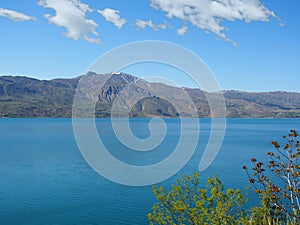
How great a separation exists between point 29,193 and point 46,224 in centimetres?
1053

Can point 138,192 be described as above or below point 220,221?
below

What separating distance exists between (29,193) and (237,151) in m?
53.5

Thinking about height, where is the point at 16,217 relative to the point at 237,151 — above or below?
below

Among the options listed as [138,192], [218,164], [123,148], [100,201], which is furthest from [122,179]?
[123,148]

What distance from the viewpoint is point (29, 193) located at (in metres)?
39.0

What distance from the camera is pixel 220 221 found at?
50.3ft

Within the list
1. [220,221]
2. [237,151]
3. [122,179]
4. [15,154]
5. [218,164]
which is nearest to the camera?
[220,221]

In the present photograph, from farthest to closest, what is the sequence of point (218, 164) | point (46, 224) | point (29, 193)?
point (218, 164) < point (29, 193) < point (46, 224)

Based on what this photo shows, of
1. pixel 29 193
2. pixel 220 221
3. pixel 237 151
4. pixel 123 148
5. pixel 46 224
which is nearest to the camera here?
pixel 220 221

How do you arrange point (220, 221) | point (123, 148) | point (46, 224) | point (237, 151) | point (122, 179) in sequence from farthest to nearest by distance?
point (123, 148) < point (237, 151) < point (122, 179) < point (46, 224) < point (220, 221)

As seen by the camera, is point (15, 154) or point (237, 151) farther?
point (237, 151)

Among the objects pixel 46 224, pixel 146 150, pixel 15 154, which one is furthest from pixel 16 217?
pixel 146 150

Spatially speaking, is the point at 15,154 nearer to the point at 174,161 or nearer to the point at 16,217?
the point at 174,161

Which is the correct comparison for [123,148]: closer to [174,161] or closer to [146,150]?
[146,150]
